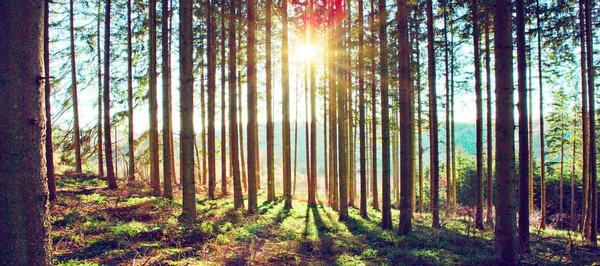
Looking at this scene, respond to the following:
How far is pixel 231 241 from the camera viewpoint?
22.1 ft

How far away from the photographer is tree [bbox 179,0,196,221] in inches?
288

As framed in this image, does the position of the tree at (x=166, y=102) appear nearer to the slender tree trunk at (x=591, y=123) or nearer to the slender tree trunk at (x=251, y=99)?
the slender tree trunk at (x=251, y=99)

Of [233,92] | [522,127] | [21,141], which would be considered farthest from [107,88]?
[522,127]

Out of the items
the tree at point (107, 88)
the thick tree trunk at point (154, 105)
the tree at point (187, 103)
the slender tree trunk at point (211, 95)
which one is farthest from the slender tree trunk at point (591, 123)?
the tree at point (107, 88)

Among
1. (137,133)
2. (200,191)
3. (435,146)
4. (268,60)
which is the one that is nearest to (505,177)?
(435,146)

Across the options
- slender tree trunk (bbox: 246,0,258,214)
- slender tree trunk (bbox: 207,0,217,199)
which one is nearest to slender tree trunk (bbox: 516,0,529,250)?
slender tree trunk (bbox: 246,0,258,214)

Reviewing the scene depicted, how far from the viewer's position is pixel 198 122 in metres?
17.7

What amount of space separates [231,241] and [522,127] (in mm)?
7311

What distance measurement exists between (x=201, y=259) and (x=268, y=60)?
8165mm

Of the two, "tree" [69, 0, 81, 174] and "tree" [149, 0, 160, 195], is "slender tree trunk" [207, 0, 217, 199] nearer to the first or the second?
"tree" [149, 0, 160, 195]

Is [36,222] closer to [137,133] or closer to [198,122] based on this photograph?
[137,133]

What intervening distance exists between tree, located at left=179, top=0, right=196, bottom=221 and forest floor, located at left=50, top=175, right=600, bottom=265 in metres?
0.67

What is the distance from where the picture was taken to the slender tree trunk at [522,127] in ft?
22.8

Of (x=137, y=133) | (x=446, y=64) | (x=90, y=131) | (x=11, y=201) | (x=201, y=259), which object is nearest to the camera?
(x=11, y=201)
